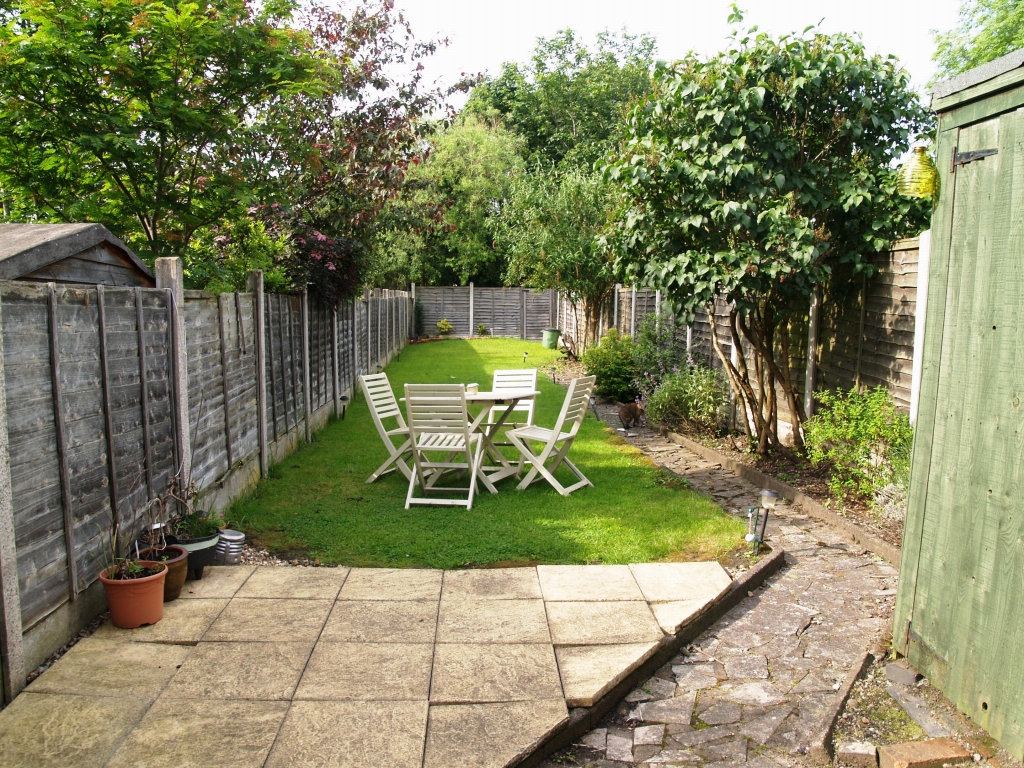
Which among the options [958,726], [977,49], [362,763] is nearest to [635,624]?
[958,726]

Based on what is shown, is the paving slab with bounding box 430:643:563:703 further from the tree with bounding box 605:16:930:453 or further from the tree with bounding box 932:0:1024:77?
the tree with bounding box 932:0:1024:77

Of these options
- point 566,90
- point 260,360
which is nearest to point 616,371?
point 260,360

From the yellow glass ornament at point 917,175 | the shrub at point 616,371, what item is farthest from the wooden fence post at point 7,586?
the shrub at point 616,371

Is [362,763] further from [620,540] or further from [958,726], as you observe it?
[620,540]

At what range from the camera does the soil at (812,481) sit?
5.09 meters

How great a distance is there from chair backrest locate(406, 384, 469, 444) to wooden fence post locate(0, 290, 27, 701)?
3.41 metres

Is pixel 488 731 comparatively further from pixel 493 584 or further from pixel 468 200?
pixel 468 200

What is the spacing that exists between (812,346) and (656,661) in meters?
4.40

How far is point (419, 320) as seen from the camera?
93.5 ft

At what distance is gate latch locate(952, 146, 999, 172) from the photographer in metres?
2.89

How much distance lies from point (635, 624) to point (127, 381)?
9.67ft

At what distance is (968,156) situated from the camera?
2986mm

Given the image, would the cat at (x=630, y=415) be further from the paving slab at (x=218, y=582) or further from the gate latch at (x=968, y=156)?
the gate latch at (x=968, y=156)

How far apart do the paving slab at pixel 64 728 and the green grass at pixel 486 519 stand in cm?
199
